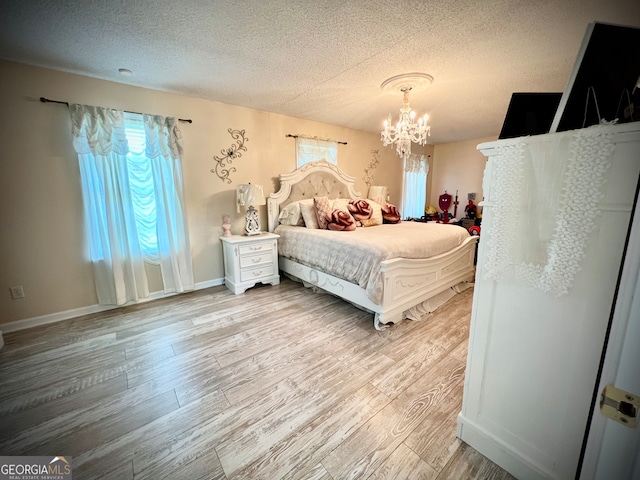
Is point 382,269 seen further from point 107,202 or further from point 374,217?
point 107,202

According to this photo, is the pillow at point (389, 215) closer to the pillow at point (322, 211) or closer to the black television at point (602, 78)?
the pillow at point (322, 211)

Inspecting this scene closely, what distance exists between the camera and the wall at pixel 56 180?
7.01ft

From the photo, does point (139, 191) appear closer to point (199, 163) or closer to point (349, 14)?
point (199, 163)

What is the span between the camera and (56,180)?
2301mm

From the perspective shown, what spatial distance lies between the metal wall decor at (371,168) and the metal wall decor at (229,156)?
7.72 feet

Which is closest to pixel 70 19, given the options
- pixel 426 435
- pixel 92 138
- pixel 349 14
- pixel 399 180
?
pixel 92 138

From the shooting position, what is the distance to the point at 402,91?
2.60 m

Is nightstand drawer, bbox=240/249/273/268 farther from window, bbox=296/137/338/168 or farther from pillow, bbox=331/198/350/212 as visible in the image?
window, bbox=296/137/338/168

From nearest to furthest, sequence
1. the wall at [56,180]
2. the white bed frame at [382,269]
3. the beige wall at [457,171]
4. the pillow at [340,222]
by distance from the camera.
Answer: the wall at [56,180]
the white bed frame at [382,269]
the pillow at [340,222]
the beige wall at [457,171]

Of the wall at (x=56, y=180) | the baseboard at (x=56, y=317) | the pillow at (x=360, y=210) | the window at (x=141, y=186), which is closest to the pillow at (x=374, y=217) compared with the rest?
the pillow at (x=360, y=210)

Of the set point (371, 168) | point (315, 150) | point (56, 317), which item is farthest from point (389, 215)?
point (56, 317)

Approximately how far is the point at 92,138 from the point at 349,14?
251 centimetres

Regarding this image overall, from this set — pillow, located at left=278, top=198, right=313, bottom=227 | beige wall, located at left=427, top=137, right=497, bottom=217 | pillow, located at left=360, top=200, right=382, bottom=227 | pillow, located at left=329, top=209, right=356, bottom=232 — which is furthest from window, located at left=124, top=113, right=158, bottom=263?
beige wall, located at left=427, top=137, right=497, bottom=217

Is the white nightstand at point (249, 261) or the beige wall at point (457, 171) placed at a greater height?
the beige wall at point (457, 171)
